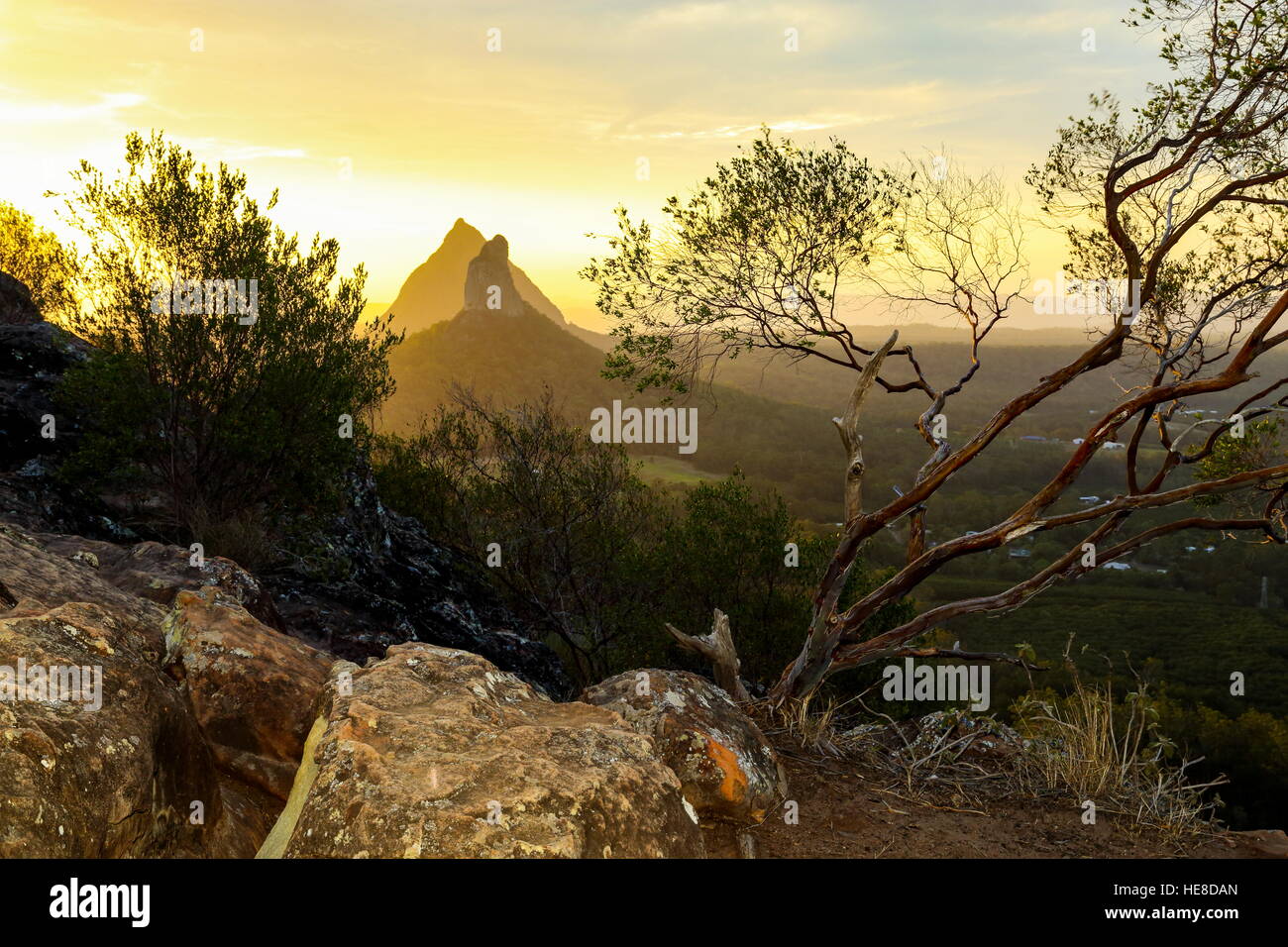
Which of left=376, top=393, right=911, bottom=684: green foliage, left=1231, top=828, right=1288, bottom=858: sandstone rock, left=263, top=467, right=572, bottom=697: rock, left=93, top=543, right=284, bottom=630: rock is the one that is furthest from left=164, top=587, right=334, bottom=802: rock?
left=376, top=393, right=911, bottom=684: green foliage

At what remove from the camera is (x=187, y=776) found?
205 inches

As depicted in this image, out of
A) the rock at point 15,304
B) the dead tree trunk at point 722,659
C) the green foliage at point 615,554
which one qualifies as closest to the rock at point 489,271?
the rock at point 15,304

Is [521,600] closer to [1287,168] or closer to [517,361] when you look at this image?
[1287,168]

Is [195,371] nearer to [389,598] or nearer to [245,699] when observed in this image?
[389,598]

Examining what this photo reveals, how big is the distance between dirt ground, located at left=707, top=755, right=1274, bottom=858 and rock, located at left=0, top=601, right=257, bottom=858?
3713 mm

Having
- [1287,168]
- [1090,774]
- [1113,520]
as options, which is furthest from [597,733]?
[1287,168]

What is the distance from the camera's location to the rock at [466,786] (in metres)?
4.22

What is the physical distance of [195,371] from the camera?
16953 mm

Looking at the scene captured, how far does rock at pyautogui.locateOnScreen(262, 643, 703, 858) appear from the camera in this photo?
4.22m

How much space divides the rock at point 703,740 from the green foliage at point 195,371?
11367mm

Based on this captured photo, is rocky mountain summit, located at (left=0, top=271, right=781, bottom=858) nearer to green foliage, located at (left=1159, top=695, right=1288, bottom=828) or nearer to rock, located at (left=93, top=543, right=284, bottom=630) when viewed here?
rock, located at (left=93, top=543, right=284, bottom=630)

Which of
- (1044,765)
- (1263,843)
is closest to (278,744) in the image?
(1044,765)

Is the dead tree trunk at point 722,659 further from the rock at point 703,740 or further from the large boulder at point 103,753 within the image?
the large boulder at point 103,753

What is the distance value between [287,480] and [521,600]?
7478 millimetres
